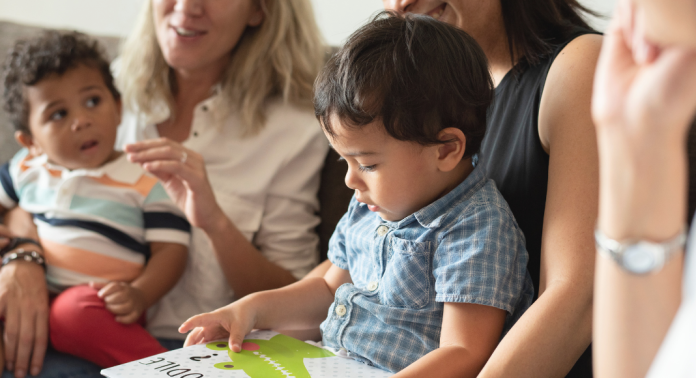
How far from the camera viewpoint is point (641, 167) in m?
0.49

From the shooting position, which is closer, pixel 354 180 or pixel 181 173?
pixel 354 180

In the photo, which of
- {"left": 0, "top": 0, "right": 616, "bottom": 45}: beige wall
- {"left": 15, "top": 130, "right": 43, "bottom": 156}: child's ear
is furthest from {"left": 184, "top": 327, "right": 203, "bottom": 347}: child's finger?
{"left": 0, "top": 0, "right": 616, "bottom": 45}: beige wall

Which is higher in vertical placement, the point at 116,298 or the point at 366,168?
the point at 366,168

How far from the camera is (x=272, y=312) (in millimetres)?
1054

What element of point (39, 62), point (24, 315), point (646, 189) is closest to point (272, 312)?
point (24, 315)

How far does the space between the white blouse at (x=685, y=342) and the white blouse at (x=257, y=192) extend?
1137 mm

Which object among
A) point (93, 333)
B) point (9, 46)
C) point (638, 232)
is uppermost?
point (9, 46)

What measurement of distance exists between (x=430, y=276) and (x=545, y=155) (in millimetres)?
278

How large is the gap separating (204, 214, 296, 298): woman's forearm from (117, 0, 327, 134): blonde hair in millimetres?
295

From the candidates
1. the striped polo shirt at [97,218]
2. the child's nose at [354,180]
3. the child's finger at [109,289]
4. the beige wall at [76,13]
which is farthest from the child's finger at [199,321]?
the beige wall at [76,13]

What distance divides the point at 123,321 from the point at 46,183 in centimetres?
42

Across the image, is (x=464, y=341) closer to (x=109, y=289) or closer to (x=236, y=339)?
(x=236, y=339)

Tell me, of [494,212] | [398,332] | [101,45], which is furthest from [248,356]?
[101,45]

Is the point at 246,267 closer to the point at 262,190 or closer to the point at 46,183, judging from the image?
the point at 262,190
